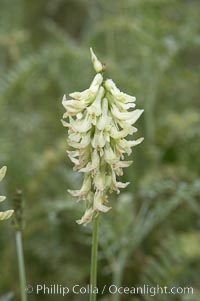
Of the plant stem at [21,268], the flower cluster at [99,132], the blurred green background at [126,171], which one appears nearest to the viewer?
the flower cluster at [99,132]

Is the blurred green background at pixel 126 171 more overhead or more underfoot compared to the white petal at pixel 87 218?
more overhead

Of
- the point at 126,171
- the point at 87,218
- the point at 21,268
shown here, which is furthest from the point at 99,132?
the point at 126,171

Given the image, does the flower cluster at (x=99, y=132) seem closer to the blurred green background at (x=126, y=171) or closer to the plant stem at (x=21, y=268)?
the plant stem at (x=21, y=268)

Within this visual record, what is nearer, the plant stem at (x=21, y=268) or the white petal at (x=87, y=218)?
the white petal at (x=87, y=218)

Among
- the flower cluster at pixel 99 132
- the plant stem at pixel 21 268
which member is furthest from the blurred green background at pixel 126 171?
the flower cluster at pixel 99 132

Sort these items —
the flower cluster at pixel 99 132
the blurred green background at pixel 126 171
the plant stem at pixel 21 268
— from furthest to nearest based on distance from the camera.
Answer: the blurred green background at pixel 126 171 → the plant stem at pixel 21 268 → the flower cluster at pixel 99 132

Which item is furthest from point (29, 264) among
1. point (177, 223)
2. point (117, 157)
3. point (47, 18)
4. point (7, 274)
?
point (47, 18)

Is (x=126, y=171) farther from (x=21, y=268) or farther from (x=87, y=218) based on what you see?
(x=87, y=218)

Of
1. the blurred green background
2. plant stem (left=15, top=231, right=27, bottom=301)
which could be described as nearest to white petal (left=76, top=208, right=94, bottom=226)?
plant stem (left=15, top=231, right=27, bottom=301)
